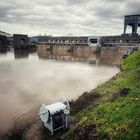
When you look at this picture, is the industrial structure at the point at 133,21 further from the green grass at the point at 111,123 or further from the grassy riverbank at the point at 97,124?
the green grass at the point at 111,123

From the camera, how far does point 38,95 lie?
1783 centimetres

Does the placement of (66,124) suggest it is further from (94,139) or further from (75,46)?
(75,46)

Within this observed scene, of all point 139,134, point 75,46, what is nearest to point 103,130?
point 139,134

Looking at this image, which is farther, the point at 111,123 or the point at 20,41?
the point at 20,41

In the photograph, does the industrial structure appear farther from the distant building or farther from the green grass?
the green grass

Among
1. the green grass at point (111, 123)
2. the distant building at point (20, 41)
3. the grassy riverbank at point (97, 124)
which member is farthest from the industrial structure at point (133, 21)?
the green grass at point (111, 123)

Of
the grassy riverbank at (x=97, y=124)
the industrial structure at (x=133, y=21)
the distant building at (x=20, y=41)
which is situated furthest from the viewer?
the distant building at (x=20, y=41)

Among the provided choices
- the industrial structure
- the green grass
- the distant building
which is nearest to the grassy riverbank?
the green grass

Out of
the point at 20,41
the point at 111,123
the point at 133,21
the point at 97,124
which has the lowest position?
the point at 97,124

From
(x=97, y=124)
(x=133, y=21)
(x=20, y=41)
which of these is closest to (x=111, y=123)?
(x=97, y=124)

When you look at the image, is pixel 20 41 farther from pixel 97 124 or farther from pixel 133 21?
pixel 97 124

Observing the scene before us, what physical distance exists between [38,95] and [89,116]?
→ 864 cm

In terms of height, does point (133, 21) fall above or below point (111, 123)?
above

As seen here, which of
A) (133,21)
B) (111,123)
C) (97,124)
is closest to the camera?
(111,123)
